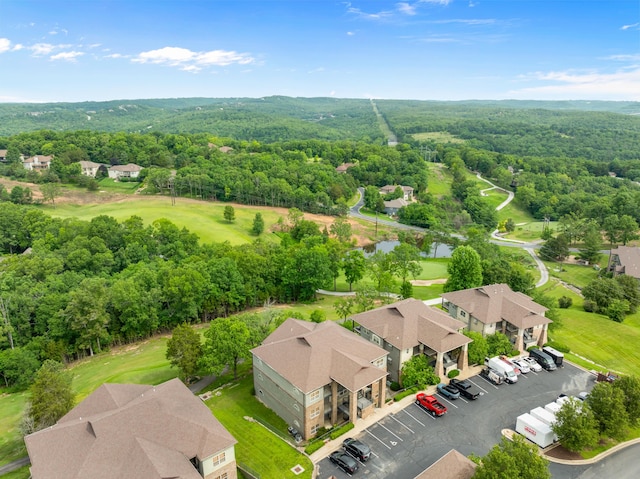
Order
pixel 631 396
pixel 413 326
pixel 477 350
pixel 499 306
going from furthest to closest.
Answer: pixel 499 306
pixel 477 350
pixel 413 326
pixel 631 396

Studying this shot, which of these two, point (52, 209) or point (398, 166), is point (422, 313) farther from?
point (398, 166)

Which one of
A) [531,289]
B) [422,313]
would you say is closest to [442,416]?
[422,313]

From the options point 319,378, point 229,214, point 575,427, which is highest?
point 319,378

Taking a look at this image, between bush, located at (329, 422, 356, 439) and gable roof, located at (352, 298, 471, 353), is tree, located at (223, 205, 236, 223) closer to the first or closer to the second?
gable roof, located at (352, 298, 471, 353)

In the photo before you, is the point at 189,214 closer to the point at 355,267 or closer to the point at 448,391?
the point at 355,267

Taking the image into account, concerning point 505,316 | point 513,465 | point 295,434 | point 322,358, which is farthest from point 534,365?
point 295,434

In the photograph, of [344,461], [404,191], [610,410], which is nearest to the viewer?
[344,461]

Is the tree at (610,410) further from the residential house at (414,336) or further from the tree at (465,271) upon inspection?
Answer: the tree at (465,271)

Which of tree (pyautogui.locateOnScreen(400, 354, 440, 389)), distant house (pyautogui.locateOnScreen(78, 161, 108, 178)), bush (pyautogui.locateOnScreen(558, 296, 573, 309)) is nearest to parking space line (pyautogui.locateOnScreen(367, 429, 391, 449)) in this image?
tree (pyautogui.locateOnScreen(400, 354, 440, 389))
